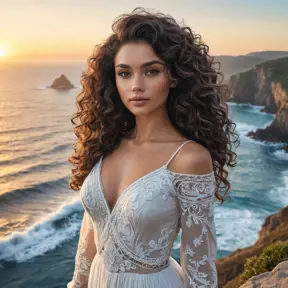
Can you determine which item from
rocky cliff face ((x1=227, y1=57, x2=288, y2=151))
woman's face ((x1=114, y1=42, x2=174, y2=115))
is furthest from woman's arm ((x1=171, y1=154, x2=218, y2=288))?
rocky cliff face ((x1=227, y1=57, x2=288, y2=151))

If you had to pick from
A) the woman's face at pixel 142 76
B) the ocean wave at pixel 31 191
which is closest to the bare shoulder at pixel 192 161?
the woman's face at pixel 142 76

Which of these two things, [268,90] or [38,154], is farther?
[268,90]

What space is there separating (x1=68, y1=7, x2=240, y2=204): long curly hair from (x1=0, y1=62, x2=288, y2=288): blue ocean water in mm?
1188

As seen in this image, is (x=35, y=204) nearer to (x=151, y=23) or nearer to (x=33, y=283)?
(x=33, y=283)

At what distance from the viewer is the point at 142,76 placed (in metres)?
2.76

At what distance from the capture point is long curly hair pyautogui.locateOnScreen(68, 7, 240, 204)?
279 centimetres

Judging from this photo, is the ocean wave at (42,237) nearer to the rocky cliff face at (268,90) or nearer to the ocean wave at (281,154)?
the ocean wave at (281,154)

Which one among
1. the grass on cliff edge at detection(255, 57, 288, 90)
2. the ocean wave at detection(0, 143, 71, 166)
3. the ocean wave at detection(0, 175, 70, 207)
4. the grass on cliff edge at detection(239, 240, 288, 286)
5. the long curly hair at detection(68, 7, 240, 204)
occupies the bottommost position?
the ocean wave at detection(0, 143, 71, 166)

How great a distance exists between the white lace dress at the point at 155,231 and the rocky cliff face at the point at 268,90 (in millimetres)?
47670

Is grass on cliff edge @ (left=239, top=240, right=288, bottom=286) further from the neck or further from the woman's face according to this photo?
the woman's face

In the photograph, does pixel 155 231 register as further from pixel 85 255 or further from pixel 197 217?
pixel 85 255

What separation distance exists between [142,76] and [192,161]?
2.09 ft

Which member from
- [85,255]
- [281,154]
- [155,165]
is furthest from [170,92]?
[281,154]

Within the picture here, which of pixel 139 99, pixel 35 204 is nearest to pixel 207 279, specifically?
pixel 139 99
